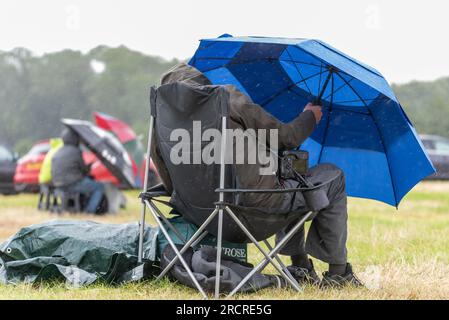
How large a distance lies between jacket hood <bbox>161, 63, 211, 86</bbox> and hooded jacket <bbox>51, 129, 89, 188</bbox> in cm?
792

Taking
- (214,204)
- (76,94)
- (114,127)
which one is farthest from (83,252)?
(76,94)

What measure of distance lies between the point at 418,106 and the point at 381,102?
1342 inches

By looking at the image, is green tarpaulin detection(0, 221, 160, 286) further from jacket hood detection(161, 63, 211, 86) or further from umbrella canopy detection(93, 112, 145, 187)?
umbrella canopy detection(93, 112, 145, 187)

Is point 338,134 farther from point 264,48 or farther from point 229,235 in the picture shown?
point 229,235

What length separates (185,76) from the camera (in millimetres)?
5215

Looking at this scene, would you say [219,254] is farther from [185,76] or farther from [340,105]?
[340,105]

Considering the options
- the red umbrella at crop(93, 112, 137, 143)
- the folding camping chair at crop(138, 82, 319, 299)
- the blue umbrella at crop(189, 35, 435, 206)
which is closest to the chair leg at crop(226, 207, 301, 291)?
the folding camping chair at crop(138, 82, 319, 299)

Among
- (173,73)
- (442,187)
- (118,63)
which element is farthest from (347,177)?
(118,63)

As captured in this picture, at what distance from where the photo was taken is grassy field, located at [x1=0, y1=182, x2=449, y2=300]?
4.99 meters

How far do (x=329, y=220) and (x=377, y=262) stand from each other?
192 cm

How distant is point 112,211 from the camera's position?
534 inches

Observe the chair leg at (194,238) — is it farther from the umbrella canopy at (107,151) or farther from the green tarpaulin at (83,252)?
the umbrella canopy at (107,151)
